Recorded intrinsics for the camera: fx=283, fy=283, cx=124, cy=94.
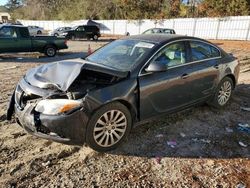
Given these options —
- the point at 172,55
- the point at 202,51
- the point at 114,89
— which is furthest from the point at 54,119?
the point at 202,51

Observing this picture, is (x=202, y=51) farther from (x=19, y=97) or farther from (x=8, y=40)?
(x=8, y=40)

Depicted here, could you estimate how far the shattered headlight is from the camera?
3.71 m

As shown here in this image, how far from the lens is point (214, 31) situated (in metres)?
27.2

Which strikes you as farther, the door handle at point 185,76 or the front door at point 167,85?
the door handle at point 185,76

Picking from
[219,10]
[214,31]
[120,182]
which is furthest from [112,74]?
[219,10]

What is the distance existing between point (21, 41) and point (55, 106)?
11.6 meters

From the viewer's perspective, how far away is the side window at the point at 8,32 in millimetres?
13828

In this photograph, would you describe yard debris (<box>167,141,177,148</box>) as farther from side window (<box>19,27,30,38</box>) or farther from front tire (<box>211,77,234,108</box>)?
side window (<box>19,27,30,38</box>)

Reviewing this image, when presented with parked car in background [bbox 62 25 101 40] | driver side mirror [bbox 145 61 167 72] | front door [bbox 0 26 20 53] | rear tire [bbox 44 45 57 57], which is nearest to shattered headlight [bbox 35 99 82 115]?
driver side mirror [bbox 145 61 167 72]

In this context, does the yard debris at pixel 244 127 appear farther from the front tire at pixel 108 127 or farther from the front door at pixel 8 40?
the front door at pixel 8 40

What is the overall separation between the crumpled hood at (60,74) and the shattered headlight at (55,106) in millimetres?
203

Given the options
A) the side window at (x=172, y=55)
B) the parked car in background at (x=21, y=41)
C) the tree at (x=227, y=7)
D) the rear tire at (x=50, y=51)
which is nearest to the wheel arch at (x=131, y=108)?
the side window at (x=172, y=55)

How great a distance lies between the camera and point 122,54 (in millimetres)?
4934

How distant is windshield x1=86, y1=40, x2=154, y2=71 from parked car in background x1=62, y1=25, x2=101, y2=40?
2509cm
